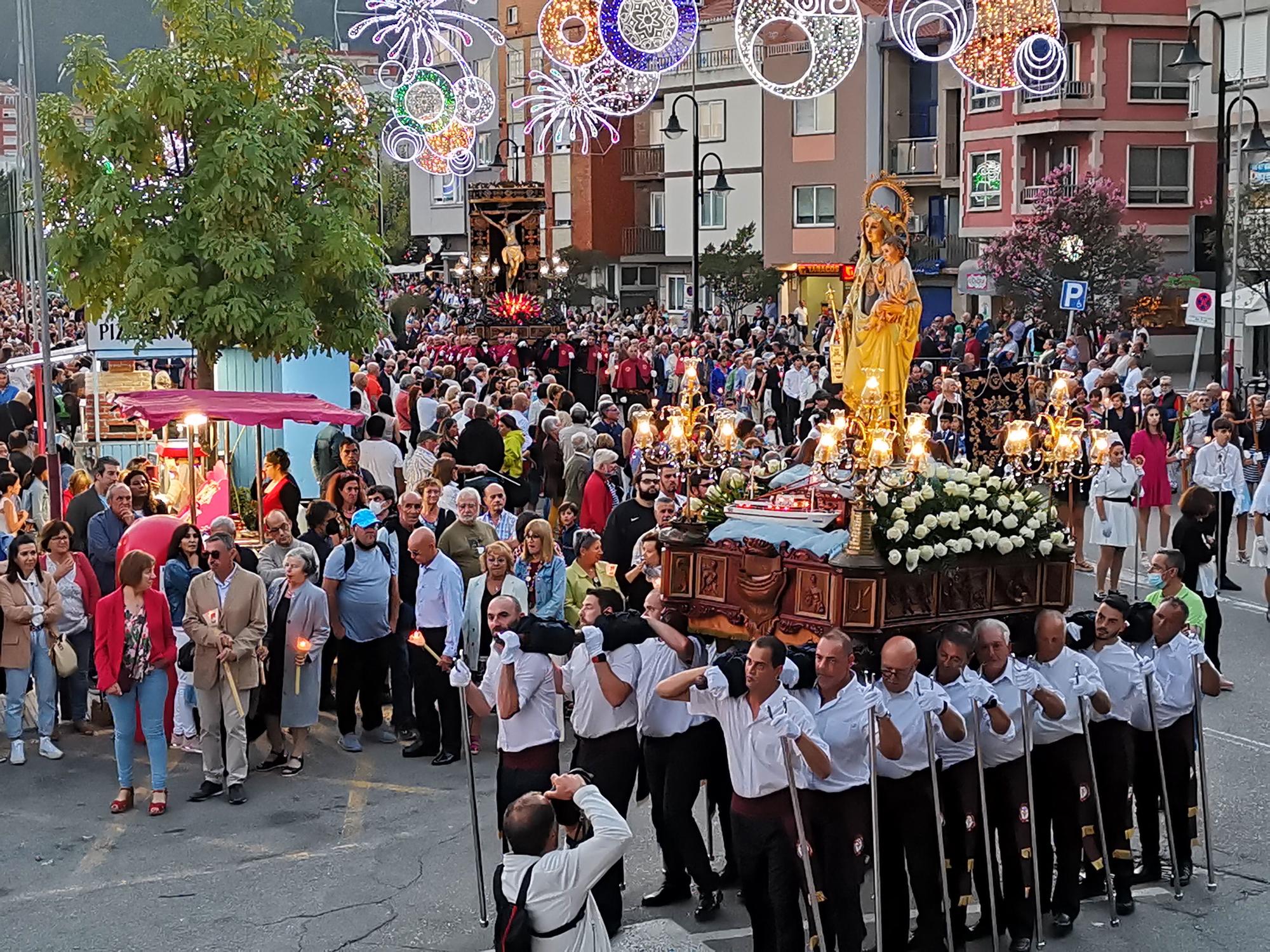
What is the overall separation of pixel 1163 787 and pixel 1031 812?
3.21 feet

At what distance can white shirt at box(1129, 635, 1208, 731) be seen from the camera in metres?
9.30

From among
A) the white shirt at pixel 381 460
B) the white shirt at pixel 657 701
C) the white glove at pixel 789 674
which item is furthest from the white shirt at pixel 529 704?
the white shirt at pixel 381 460

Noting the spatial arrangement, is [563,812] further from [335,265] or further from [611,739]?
[335,265]

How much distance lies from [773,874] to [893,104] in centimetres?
4548

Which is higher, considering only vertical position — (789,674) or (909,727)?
(789,674)

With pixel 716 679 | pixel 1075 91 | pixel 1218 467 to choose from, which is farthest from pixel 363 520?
pixel 1075 91

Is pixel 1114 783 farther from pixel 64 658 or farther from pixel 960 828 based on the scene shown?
pixel 64 658

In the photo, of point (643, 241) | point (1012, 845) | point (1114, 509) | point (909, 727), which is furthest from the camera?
point (643, 241)

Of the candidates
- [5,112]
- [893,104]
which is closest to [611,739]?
[893,104]

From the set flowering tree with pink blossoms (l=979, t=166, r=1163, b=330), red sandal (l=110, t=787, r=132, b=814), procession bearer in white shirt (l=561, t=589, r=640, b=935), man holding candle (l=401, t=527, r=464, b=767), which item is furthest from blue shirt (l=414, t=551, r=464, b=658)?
flowering tree with pink blossoms (l=979, t=166, r=1163, b=330)

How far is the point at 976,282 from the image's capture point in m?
43.2

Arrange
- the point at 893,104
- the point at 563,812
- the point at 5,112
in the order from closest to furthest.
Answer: the point at 563,812
the point at 893,104
the point at 5,112

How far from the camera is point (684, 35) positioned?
2033 centimetres

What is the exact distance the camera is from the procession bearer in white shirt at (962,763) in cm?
843
